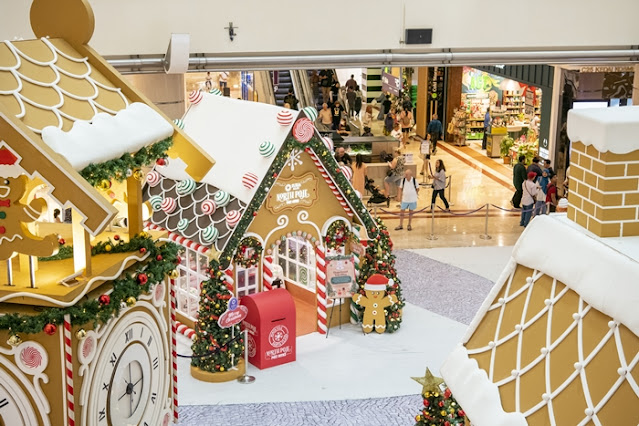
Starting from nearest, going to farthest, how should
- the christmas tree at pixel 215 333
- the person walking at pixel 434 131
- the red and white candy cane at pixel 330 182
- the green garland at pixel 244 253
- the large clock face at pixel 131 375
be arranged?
the large clock face at pixel 131 375
the christmas tree at pixel 215 333
the green garland at pixel 244 253
the red and white candy cane at pixel 330 182
the person walking at pixel 434 131

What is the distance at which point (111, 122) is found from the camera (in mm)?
5621

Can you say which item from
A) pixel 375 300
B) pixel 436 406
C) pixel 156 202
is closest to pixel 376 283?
pixel 375 300

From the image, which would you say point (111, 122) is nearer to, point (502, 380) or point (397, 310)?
point (502, 380)

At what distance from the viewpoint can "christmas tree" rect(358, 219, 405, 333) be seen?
1236 cm

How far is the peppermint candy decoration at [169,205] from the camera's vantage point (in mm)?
12047

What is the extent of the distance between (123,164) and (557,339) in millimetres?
2647

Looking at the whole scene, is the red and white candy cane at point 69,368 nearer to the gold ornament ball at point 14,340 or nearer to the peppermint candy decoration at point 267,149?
the gold ornament ball at point 14,340

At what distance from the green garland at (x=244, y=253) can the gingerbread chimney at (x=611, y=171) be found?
645 centimetres

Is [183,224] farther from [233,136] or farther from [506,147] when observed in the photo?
[506,147]

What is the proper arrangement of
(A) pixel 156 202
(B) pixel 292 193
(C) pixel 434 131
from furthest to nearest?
(C) pixel 434 131 → (A) pixel 156 202 → (B) pixel 292 193

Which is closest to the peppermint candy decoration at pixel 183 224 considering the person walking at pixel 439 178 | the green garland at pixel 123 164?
the green garland at pixel 123 164

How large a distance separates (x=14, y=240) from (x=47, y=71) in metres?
1.09

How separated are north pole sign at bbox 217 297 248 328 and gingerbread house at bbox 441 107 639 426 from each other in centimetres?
533

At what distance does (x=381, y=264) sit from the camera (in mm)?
12352
